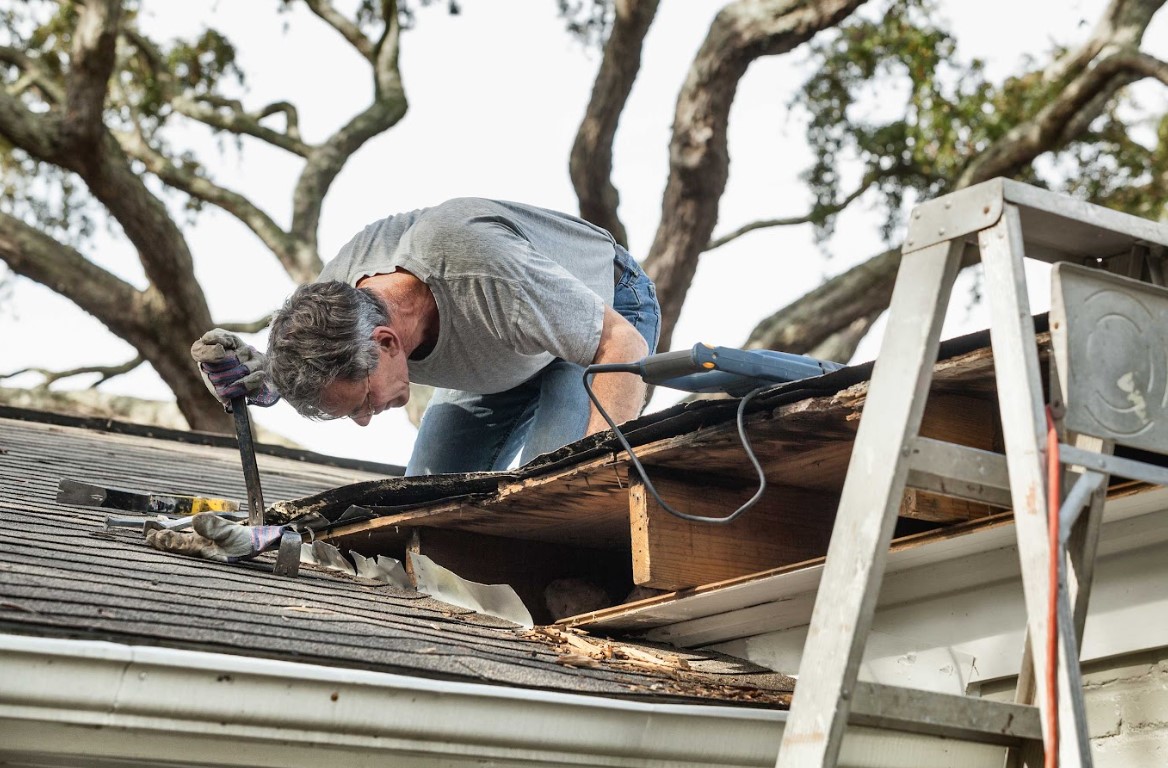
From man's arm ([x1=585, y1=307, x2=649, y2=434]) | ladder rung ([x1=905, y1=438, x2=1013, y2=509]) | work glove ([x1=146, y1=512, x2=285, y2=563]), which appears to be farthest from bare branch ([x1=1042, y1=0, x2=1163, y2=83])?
ladder rung ([x1=905, y1=438, x2=1013, y2=509])

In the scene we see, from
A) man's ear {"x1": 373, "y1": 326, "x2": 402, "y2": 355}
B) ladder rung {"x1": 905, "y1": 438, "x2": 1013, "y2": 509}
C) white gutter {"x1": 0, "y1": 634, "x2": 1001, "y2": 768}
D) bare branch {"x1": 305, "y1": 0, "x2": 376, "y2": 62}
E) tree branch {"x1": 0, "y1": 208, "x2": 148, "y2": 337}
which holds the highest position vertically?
bare branch {"x1": 305, "y1": 0, "x2": 376, "y2": 62}

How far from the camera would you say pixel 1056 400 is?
1840 millimetres

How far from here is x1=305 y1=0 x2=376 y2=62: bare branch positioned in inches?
522

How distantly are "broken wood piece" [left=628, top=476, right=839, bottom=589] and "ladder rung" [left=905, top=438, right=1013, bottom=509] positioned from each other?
818 mm

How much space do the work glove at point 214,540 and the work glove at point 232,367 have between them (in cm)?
52

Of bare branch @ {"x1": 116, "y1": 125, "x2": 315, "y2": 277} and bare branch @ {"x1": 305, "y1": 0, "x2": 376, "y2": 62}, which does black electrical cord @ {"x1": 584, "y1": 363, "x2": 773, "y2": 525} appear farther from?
bare branch @ {"x1": 305, "y1": 0, "x2": 376, "y2": 62}

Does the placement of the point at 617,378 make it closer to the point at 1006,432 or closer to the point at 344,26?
the point at 1006,432

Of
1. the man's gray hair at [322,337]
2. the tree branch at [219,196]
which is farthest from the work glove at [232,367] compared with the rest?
the tree branch at [219,196]

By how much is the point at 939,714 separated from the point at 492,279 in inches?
71.4

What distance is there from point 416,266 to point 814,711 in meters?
1.98

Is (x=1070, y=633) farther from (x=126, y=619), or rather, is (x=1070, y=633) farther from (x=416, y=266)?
(x=416, y=266)

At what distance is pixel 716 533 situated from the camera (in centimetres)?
283

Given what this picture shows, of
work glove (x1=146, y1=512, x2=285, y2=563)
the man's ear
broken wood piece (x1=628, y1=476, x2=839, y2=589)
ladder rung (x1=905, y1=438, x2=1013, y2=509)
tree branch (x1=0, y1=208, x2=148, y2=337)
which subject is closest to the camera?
ladder rung (x1=905, y1=438, x2=1013, y2=509)

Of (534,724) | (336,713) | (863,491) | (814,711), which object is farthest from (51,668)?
(863,491)
